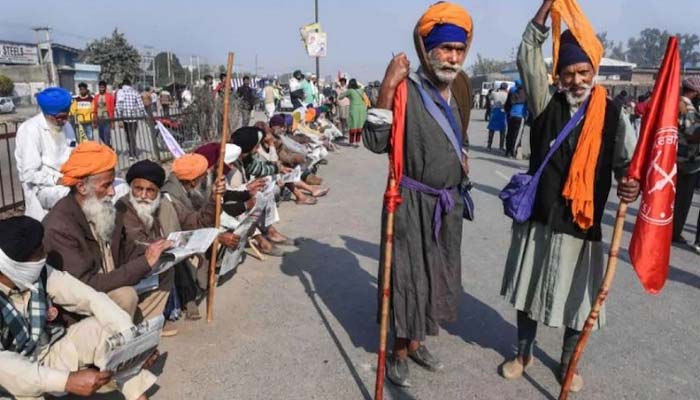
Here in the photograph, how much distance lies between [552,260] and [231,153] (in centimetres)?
352

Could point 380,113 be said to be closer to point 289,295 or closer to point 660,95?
point 660,95

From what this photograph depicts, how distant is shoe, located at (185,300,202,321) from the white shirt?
1403 mm

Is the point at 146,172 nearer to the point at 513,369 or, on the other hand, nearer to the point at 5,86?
the point at 513,369

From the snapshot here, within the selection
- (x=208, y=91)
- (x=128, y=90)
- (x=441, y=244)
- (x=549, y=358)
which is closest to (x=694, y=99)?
(x=549, y=358)

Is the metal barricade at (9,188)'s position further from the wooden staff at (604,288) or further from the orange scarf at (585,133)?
the wooden staff at (604,288)

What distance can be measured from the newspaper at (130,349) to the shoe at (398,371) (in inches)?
55.2

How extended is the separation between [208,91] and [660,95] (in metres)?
12.1

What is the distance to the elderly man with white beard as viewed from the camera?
119 inches

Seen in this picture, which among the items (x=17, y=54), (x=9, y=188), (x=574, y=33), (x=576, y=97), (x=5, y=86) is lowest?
(x=9, y=188)

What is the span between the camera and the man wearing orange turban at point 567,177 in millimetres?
2889

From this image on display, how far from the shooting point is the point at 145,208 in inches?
148

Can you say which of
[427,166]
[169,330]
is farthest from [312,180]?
[427,166]

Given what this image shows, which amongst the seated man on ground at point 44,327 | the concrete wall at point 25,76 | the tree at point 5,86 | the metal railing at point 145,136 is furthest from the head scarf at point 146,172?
the concrete wall at point 25,76

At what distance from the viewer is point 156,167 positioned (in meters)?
3.81
